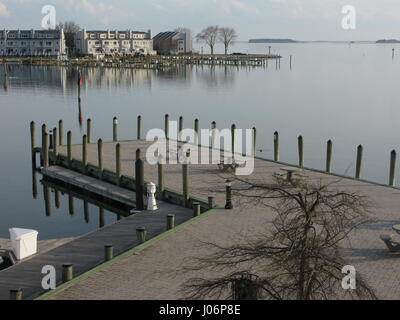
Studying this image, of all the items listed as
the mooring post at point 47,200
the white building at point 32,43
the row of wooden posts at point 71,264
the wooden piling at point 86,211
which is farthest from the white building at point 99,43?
the row of wooden posts at point 71,264

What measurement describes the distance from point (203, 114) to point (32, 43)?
13932cm

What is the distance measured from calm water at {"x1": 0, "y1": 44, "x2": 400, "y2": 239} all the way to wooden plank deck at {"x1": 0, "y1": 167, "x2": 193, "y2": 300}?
478 centimetres

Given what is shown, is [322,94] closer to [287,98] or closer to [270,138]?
[287,98]

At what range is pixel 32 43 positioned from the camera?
7387 inches

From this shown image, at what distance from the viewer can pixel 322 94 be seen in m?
83.1

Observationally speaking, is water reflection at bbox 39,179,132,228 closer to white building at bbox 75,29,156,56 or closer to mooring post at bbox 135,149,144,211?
mooring post at bbox 135,149,144,211

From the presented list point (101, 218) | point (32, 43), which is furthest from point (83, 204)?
point (32, 43)

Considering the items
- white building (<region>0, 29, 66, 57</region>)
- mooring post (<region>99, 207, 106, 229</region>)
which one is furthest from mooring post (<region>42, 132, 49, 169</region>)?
white building (<region>0, 29, 66, 57</region>)

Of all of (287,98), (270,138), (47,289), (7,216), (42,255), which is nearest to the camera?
(47,289)

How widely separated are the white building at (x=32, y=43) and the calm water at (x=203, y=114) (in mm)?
75853

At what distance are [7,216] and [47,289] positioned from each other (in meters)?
13.9

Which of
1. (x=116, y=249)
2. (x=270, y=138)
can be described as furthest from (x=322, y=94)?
(x=116, y=249)

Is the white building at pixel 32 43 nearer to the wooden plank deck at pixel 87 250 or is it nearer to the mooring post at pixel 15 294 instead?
the wooden plank deck at pixel 87 250
